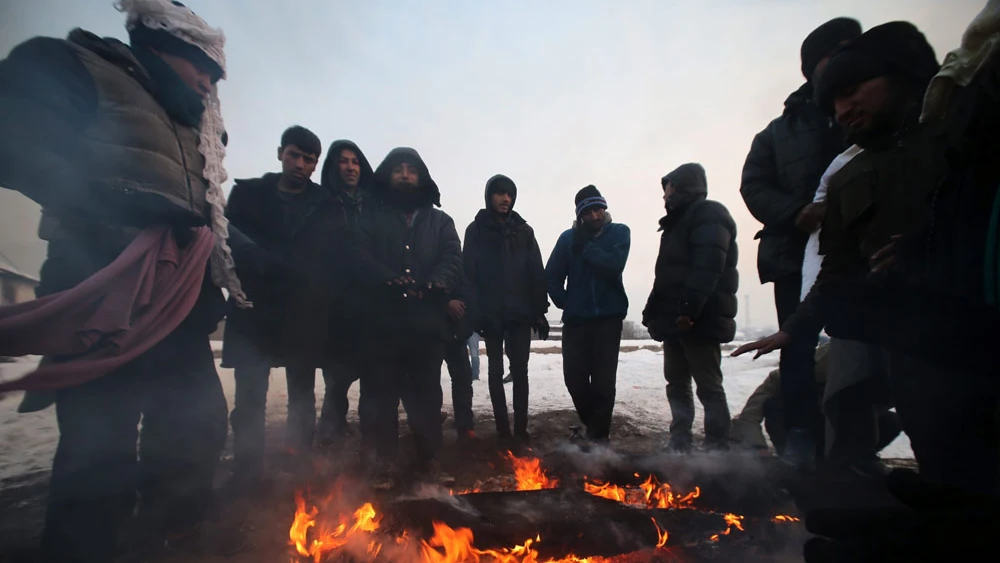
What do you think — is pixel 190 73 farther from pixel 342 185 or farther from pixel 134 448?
pixel 342 185

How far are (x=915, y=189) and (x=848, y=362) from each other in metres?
1.51

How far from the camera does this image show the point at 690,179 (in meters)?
3.77

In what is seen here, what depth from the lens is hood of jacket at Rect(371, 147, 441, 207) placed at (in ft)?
12.3

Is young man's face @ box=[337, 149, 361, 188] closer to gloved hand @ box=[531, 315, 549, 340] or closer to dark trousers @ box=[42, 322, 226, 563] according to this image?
dark trousers @ box=[42, 322, 226, 563]

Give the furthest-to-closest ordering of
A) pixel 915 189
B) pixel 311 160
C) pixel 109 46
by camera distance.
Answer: pixel 311 160
pixel 109 46
pixel 915 189

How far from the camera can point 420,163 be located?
12.5 ft

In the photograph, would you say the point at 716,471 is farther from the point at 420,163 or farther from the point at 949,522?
the point at 420,163

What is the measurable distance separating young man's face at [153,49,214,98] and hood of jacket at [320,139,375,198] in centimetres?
176

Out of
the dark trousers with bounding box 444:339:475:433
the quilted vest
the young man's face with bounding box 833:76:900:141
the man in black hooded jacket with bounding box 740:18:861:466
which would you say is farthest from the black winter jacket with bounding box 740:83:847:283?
the quilted vest

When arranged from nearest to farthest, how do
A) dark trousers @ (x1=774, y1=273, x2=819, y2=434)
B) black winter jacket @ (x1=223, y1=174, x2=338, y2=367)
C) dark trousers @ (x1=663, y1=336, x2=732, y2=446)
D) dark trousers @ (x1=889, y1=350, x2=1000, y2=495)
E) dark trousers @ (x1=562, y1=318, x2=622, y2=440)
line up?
dark trousers @ (x1=889, y1=350, x2=1000, y2=495) < dark trousers @ (x1=774, y1=273, x2=819, y2=434) < black winter jacket @ (x1=223, y1=174, x2=338, y2=367) < dark trousers @ (x1=663, y1=336, x2=732, y2=446) < dark trousers @ (x1=562, y1=318, x2=622, y2=440)

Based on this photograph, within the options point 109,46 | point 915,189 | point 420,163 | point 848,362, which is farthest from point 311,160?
point 848,362

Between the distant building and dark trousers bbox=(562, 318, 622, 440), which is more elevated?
the distant building

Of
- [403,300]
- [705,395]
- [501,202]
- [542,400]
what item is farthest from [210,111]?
[542,400]

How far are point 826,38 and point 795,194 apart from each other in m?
1.02
